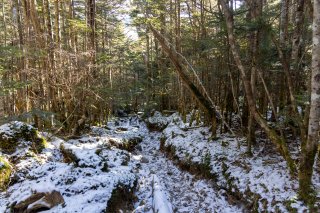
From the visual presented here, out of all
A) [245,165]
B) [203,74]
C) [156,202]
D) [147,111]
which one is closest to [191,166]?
[245,165]

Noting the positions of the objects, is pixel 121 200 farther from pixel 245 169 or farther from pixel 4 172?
pixel 245 169

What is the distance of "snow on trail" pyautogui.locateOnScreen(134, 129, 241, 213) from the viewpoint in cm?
576

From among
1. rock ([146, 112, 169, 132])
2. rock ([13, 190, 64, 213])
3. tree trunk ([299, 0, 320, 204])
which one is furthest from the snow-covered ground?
rock ([146, 112, 169, 132])

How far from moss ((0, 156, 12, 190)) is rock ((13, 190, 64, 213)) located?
1.20 metres

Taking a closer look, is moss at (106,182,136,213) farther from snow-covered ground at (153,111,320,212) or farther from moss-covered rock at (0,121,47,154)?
moss-covered rock at (0,121,47,154)

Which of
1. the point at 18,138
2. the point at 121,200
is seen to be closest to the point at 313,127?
the point at 121,200

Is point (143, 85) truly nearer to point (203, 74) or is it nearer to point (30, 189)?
point (203, 74)

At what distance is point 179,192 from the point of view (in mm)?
6824

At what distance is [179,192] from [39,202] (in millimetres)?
3668

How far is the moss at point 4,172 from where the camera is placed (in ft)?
18.8

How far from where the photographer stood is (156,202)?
18.1 ft

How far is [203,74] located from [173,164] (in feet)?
17.3

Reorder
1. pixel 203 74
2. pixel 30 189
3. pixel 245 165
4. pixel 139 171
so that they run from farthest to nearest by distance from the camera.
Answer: pixel 203 74 < pixel 139 171 < pixel 245 165 < pixel 30 189

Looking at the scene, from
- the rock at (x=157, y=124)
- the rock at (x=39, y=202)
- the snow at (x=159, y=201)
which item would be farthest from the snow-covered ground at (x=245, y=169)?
the rock at (x=157, y=124)
